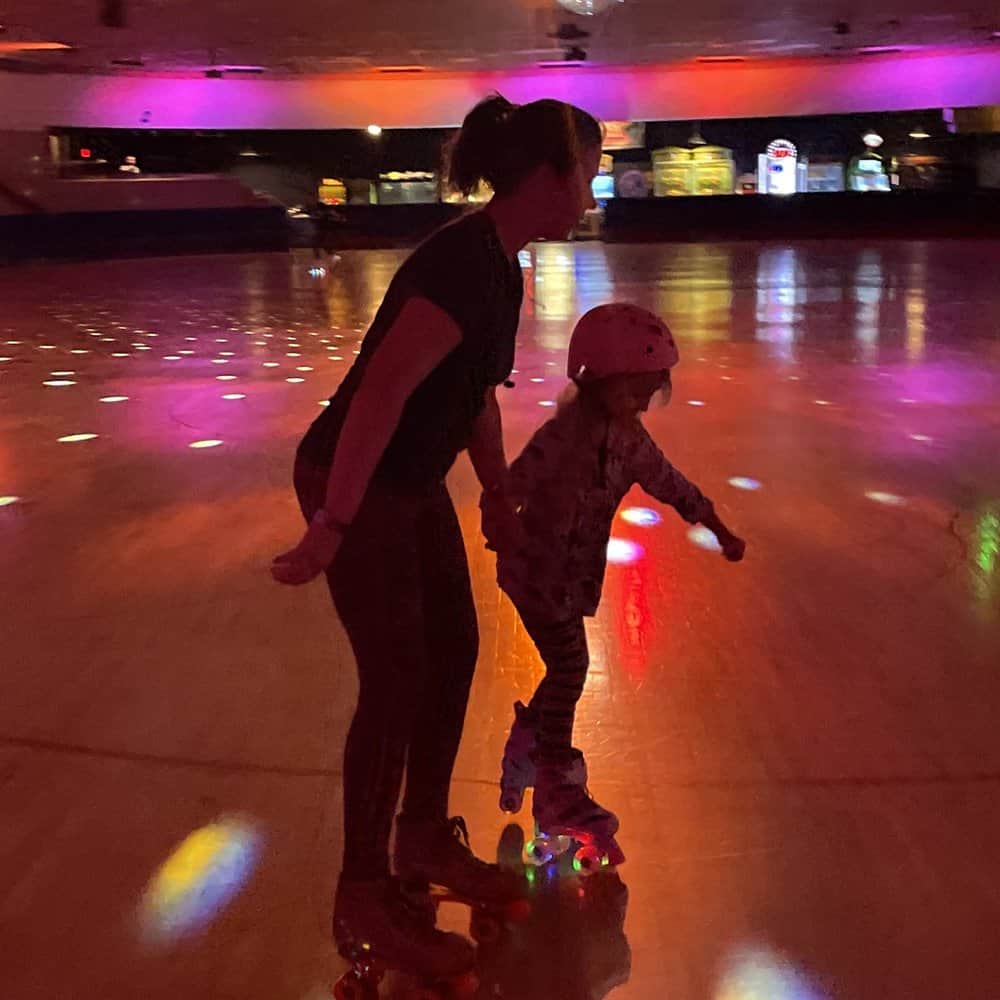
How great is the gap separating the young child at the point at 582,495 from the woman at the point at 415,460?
11 cm

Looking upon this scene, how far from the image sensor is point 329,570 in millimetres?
1200

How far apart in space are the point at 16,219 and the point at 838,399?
38.8ft

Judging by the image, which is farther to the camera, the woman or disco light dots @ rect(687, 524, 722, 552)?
disco light dots @ rect(687, 524, 722, 552)

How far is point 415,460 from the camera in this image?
117 cm

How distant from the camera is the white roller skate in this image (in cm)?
163

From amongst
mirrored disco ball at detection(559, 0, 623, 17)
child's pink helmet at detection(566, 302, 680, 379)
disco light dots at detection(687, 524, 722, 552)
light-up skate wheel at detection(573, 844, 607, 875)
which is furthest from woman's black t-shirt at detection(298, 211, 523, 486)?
mirrored disco ball at detection(559, 0, 623, 17)

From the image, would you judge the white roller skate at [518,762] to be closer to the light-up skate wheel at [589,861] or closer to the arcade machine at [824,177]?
the light-up skate wheel at [589,861]

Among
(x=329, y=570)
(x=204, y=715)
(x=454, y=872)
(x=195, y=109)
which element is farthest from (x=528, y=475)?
(x=195, y=109)

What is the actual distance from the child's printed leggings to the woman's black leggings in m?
0.12

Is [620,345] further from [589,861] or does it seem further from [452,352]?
[589,861]

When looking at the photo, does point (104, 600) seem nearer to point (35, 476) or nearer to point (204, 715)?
point (204, 715)

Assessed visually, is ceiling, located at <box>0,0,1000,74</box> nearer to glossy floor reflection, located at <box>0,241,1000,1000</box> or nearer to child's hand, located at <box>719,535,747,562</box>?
glossy floor reflection, located at <box>0,241,1000,1000</box>

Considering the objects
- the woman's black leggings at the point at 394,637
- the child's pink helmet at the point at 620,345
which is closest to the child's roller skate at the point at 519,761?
the woman's black leggings at the point at 394,637

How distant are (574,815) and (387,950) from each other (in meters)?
0.35
